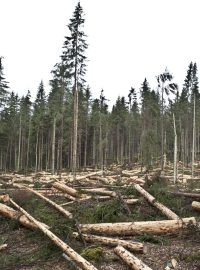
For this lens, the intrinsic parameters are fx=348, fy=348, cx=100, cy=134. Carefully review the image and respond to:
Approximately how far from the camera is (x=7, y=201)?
560 inches

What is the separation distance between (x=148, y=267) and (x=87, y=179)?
17373mm

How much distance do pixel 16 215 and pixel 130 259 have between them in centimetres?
542

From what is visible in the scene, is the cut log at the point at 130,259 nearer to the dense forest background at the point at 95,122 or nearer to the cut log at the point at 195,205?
the cut log at the point at 195,205

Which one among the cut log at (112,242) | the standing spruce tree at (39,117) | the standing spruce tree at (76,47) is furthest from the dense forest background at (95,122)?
the cut log at (112,242)

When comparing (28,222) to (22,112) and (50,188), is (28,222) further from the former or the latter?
(22,112)

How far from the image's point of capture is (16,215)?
1261 centimetres

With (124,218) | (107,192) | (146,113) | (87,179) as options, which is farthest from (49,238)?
(146,113)

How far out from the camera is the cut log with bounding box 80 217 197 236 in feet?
36.0

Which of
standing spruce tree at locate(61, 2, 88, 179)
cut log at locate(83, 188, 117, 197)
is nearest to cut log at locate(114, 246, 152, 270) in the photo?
cut log at locate(83, 188, 117, 197)

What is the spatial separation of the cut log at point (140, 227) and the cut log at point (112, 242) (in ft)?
2.02

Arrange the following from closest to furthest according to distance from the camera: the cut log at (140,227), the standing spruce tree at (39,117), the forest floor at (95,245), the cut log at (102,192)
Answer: the forest floor at (95,245)
the cut log at (140,227)
the cut log at (102,192)
the standing spruce tree at (39,117)

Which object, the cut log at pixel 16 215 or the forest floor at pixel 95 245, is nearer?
the forest floor at pixel 95 245

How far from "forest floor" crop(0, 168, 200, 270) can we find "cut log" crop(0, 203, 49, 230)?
184 millimetres

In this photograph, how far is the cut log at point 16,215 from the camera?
1178 cm
